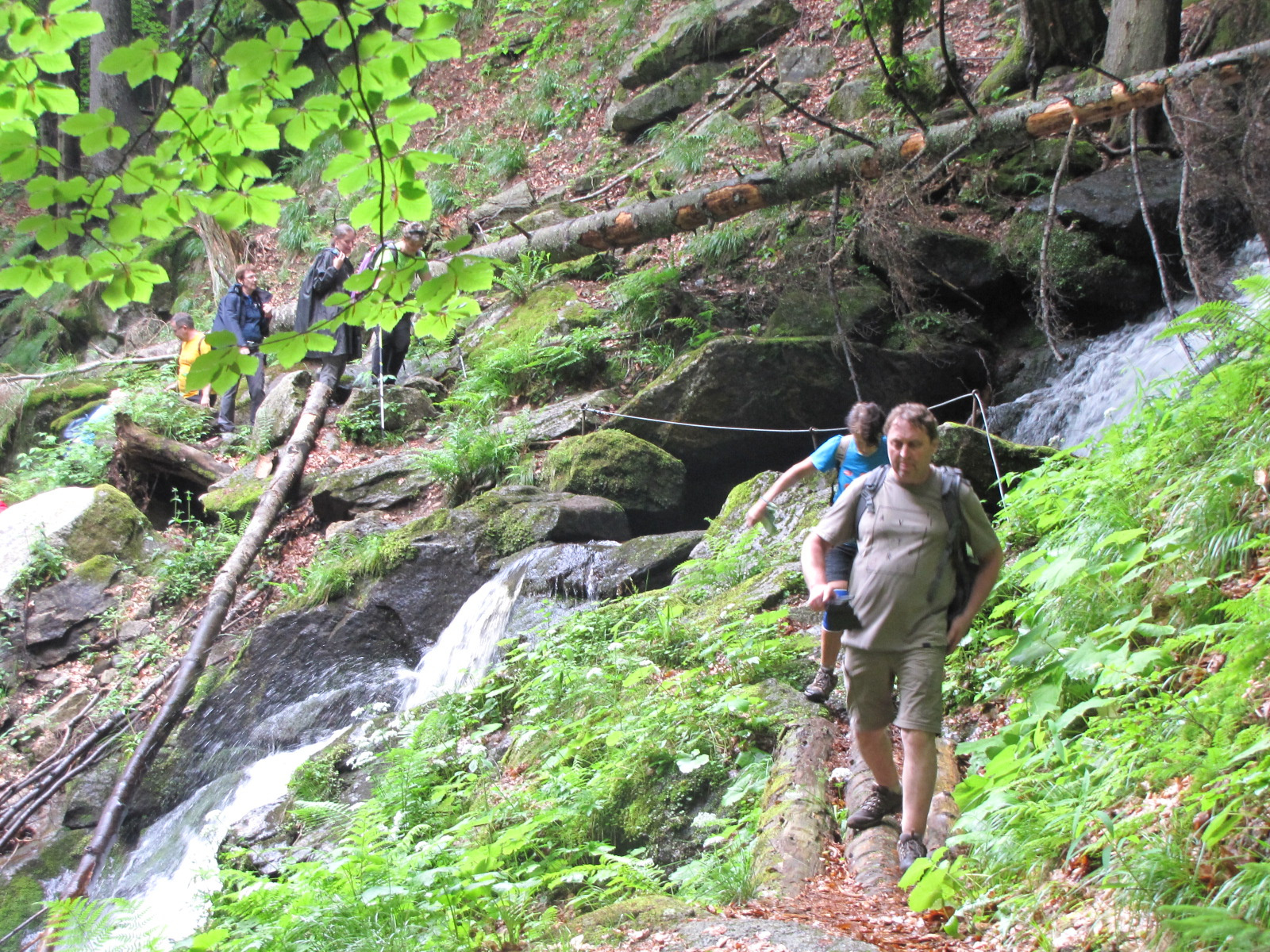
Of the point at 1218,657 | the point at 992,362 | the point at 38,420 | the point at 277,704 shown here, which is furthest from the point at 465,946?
the point at 38,420

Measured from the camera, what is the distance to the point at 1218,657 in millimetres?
3605

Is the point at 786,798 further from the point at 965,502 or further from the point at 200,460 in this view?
the point at 200,460

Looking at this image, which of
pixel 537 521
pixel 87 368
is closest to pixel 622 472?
pixel 537 521

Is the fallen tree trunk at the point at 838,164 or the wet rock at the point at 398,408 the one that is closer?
the fallen tree trunk at the point at 838,164

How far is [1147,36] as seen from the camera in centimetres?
1031

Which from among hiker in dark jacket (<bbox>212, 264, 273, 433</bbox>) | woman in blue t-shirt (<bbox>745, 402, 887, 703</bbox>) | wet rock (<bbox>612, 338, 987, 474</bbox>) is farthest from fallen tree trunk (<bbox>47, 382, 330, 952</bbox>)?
woman in blue t-shirt (<bbox>745, 402, 887, 703</bbox>)

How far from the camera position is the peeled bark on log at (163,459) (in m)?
12.2

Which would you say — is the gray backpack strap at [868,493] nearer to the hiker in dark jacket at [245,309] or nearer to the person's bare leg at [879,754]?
the person's bare leg at [879,754]

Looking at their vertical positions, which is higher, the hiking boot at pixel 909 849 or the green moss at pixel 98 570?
the green moss at pixel 98 570

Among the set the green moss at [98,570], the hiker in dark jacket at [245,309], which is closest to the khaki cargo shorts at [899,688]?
the green moss at [98,570]

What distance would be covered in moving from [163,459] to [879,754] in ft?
37.1

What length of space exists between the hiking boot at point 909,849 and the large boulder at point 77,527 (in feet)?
35.1

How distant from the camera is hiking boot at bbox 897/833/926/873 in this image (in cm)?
352

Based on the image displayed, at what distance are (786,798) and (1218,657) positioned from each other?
1829 millimetres
